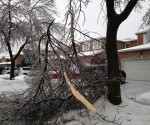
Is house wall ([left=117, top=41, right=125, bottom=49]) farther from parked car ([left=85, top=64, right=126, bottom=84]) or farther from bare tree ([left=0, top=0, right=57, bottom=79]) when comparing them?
parked car ([left=85, top=64, right=126, bottom=84])

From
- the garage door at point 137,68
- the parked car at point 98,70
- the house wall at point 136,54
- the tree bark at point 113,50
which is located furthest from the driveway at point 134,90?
the tree bark at point 113,50

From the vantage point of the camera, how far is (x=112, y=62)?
5.15m

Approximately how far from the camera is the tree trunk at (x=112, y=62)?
16.2 ft

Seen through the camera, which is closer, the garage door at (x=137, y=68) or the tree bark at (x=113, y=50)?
the tree bark at (x=113, y=50)

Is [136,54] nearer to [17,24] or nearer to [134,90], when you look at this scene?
[134,90]

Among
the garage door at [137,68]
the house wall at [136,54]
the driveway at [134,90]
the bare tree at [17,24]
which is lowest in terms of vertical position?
the driveway at [134,90]

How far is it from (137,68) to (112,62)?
12.1 m

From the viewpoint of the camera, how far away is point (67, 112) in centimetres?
463

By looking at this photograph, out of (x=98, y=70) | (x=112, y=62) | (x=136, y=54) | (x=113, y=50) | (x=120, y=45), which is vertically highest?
(x=120, y=45)

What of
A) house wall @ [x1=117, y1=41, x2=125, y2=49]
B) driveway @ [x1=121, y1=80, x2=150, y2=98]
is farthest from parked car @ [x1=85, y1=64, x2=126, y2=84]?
house wall @ [x1=117, y1=41, x2=125, y2=49]

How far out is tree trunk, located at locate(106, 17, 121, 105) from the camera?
16.2ft

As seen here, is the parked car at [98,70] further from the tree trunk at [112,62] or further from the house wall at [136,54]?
the house wall at [136,54]

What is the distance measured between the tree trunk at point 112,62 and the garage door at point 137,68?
11.4 m

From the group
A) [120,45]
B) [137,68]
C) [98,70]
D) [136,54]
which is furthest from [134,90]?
[120,45]
